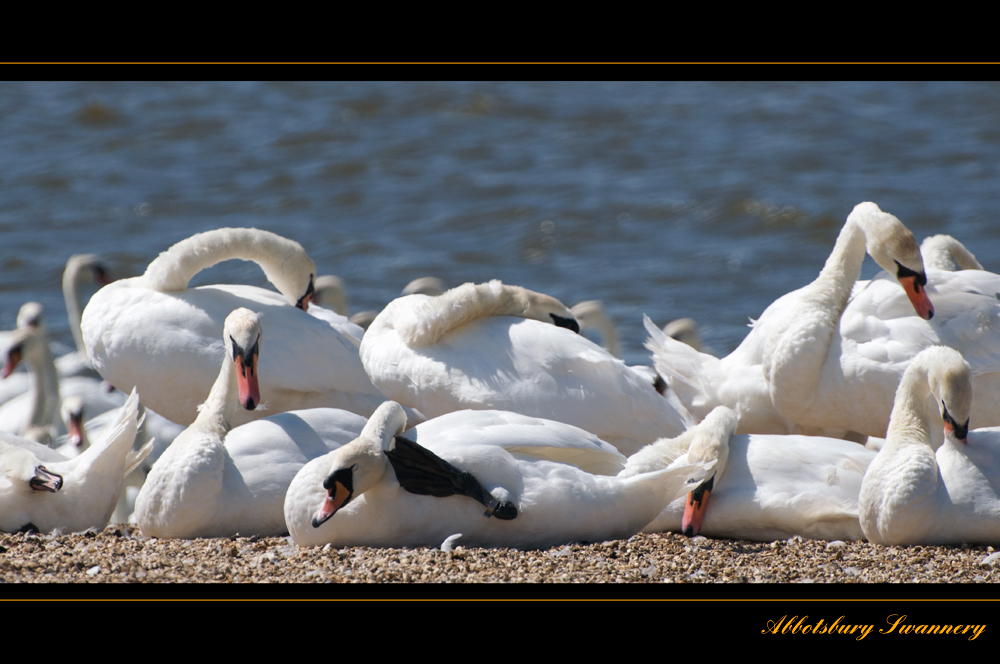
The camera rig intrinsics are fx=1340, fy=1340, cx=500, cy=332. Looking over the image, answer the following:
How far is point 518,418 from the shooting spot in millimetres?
6043

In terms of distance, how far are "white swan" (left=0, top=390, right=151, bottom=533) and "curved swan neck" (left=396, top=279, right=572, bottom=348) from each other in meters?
1.43

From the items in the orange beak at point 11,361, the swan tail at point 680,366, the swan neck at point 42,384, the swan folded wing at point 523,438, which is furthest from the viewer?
the orange beak at point 11,361

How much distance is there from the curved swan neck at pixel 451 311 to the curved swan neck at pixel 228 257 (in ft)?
3.45

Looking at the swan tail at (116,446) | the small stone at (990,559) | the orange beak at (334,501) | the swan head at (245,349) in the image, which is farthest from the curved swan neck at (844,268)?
the swan tail at (116,446)

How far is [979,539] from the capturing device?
18.0 ft

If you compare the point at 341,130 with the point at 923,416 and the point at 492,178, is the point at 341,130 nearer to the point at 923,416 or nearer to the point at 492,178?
the point at 492,178

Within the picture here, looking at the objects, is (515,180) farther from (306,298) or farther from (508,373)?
(508,373)

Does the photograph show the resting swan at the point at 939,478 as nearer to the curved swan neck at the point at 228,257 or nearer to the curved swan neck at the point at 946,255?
the curved swan neck at the point at 946,255

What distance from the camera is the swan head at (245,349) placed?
6.12 metres

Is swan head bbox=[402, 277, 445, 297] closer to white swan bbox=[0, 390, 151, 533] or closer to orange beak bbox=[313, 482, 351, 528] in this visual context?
white swan bbox=[0, 390, 151, 533]

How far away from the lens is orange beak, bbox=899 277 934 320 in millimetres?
6828

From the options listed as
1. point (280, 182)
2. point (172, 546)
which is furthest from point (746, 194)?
point (172, 546)

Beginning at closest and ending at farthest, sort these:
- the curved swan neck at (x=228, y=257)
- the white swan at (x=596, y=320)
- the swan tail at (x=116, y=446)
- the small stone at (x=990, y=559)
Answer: the small stone at (x=990, y=559)
the swan tail at (x=116, y=446)
the curved swan neck at (x=228, y=257)
the white swan at (x=596, y=320)

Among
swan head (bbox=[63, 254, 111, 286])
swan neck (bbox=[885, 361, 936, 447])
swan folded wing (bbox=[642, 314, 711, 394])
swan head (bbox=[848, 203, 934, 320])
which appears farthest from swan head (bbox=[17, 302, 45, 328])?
swan neck (bbox=[885, 361, 936, 447])
